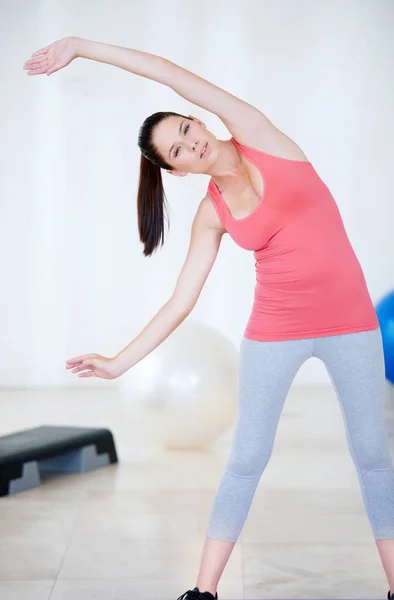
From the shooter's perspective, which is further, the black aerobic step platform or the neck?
the black aerobic step platform

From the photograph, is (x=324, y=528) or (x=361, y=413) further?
(x=324, y=528)

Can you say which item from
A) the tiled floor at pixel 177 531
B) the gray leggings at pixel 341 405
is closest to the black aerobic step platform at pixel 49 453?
the tiled floor at pixel 177 531

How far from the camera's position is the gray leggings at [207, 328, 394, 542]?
208 cm

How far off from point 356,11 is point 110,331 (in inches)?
109

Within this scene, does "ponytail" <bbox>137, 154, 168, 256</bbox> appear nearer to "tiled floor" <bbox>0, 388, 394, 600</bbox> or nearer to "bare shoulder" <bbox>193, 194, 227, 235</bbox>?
"bare shoulder" <bbox>193, 194, 227, 235</bbox>

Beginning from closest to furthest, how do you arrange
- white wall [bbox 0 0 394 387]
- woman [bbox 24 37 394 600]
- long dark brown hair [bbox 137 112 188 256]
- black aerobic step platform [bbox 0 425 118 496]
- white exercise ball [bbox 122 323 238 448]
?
woman [bbox 24 37 394 600] → long dark brown hair [bbox 137 112 188 256] → black aerobic step platform [bbox 0 425 118 496] → white exercise ball [bbox 122 323 238 448] → white wall [bbox 0 0 394 387]

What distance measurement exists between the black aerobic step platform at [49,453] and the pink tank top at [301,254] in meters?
1.72

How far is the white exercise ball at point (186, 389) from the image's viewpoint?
3.84 metres

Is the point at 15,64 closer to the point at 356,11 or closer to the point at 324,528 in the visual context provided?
the point at 356,11

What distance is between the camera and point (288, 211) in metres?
2.07

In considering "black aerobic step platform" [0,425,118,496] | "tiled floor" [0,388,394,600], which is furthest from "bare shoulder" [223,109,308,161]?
"black aerobic step platform" [0,425,118,496]

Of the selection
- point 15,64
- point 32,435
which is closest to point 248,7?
point 15,64

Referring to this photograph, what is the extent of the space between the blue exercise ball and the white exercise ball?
1517mm

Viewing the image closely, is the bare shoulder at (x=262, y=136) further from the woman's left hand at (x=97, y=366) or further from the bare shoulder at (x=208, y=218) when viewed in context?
the woman's left hand at (x=97, y=366)
